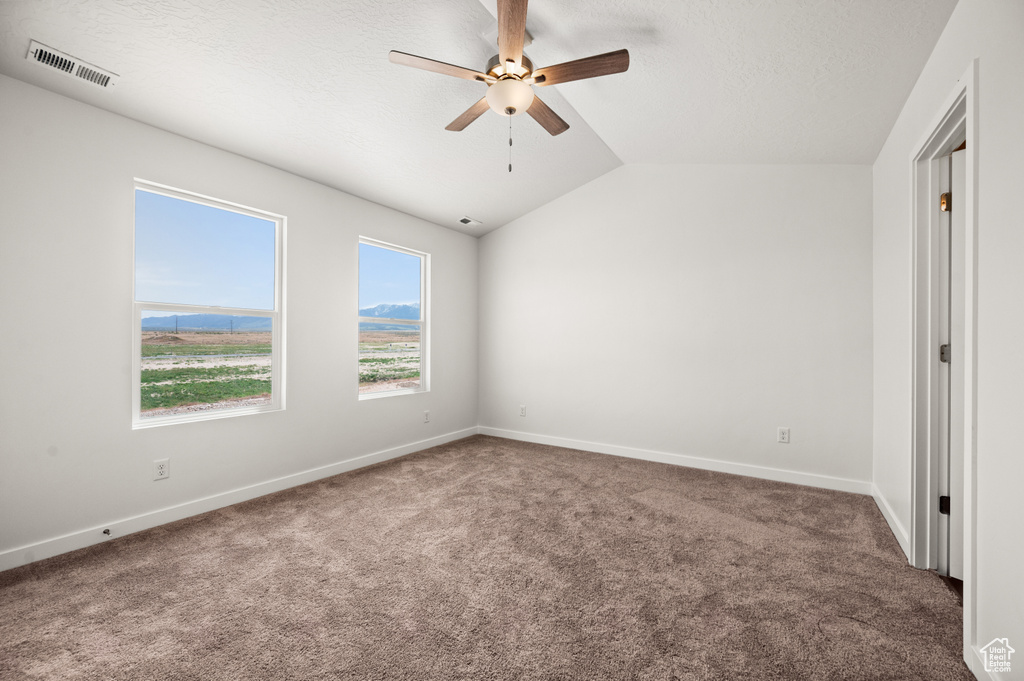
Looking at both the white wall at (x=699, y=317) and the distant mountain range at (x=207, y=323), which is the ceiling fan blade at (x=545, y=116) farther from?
the distant mountain range at (x=207, y=323)

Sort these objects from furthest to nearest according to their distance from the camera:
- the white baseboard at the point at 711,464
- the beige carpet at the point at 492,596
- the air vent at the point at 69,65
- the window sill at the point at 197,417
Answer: the white baseboard at the point at 711,464, the window sill at the point at 197,417, the air vent at the point at 69,65, the beige carpet at the point at 492,596

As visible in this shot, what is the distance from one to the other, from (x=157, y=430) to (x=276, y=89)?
221cm

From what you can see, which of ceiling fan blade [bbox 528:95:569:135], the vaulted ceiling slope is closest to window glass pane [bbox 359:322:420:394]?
the vaulted ceiling slope

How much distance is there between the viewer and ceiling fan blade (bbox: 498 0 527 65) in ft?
5.94

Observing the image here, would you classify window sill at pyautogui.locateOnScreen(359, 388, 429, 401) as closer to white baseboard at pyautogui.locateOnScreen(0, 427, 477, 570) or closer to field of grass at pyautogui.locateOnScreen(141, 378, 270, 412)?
white baseboard at pyautogui.locateOnScreen(0, 427, 477, 570)

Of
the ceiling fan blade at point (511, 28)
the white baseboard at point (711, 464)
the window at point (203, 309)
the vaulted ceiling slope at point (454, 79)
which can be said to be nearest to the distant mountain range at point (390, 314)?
the window at point (203, 309)

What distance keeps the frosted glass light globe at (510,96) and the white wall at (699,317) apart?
7.66 feet

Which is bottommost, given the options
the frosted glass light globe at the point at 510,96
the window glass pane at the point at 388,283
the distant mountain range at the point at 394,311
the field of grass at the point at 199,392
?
the field of grass at the point at 199,392

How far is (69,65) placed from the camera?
7.24 feet

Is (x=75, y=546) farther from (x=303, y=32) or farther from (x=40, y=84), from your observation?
(x=303, y=32)

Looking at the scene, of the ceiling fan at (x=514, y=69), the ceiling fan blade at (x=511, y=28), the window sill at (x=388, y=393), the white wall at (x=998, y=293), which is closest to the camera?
the white wall at (x=998, y=293)

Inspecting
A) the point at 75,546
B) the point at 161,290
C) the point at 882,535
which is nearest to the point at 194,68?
the point at 161,290

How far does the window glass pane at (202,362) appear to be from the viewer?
2887 millimetres

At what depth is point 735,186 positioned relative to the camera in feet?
12.6
